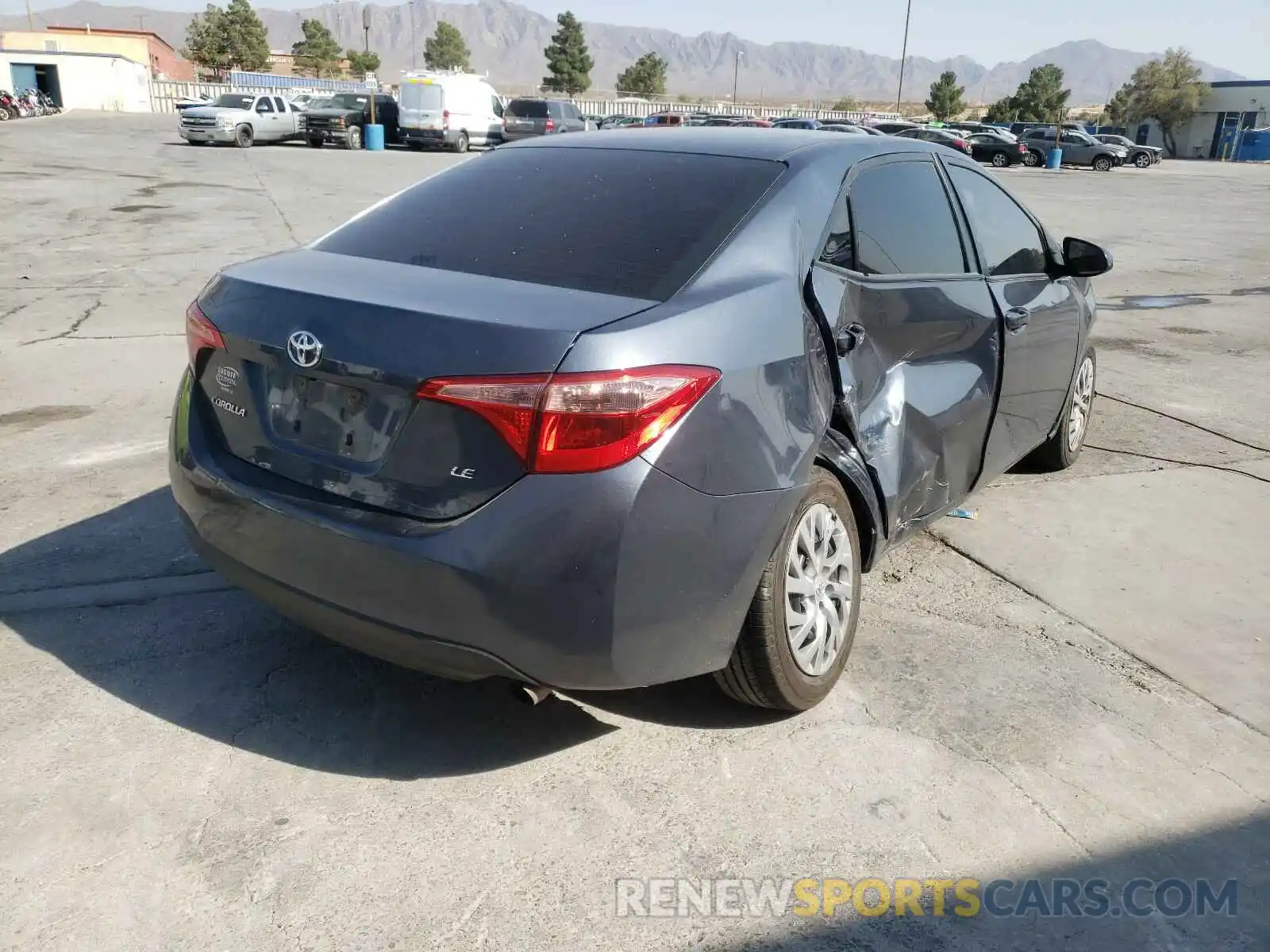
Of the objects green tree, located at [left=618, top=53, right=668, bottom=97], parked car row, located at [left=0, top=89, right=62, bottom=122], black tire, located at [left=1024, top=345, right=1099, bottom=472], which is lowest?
parked car row, located at [left=0, top=89, right=62, bottom=122]

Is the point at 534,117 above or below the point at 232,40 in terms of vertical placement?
below

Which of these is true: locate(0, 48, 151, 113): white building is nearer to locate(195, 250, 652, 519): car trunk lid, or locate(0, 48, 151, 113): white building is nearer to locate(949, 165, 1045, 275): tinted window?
locate(949, 165, 1045, 275): tinted window

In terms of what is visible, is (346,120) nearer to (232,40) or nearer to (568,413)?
(568,413)

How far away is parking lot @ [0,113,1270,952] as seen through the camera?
2410mm

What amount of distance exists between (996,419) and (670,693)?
6.00ft

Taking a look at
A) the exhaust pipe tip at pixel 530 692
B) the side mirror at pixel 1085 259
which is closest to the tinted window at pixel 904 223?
the side mirror at pixel 1085 259

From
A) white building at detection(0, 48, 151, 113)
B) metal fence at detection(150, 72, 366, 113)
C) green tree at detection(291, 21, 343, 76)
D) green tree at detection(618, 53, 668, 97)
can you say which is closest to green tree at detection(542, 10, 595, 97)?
green tree at detection(618, 53, 668, 97)

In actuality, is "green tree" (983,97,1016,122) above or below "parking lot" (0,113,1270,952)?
above

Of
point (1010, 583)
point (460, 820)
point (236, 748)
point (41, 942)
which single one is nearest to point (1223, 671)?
point (1010, 583)

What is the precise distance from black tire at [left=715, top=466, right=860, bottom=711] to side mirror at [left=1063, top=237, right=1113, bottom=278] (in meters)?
2.23

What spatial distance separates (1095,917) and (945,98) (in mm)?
92533

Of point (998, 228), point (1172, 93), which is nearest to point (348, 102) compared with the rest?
point (998, 228)

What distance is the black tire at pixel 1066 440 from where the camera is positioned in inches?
209

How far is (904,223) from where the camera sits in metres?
3.69
